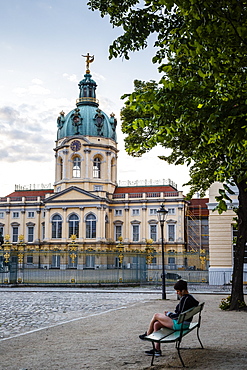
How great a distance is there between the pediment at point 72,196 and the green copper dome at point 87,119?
851cm

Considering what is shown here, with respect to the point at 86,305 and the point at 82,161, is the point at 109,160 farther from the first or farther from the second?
the point at 86,305

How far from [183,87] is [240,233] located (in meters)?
9.28

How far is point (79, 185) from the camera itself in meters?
71.1

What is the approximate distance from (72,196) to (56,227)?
196 inches

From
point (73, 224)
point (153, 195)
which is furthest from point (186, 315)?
point (153, 195)

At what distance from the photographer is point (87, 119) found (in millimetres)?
72688

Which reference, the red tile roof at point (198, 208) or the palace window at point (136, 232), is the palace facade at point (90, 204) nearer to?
the palace window at point (136, 232)

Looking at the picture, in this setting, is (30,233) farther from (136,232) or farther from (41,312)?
(41,312)

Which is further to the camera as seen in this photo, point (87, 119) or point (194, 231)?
point (87, 119)

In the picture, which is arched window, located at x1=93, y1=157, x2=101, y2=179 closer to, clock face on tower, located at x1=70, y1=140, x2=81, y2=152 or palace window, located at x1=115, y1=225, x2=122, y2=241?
clock face on tower, located at x1=70, y1=140, x2=81, y2=152

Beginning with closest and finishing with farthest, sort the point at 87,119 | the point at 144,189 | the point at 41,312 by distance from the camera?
the point at 41,312 < the point at 87,119 < the point at 144,189

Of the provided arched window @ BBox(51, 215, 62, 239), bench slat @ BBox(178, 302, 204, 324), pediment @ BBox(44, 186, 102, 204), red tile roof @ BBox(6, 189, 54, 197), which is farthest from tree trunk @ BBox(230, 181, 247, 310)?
red tile roof @ BBox(6, 189, 54, 197)

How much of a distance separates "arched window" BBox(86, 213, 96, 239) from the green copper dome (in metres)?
12.0

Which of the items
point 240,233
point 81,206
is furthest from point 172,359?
point 81,206
